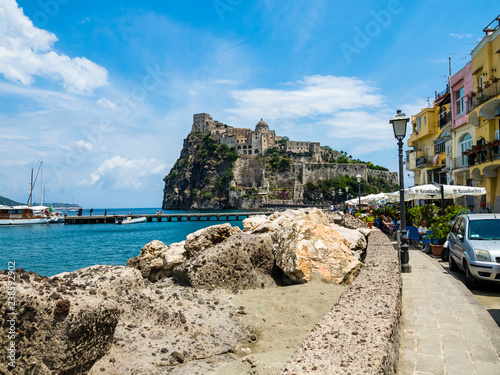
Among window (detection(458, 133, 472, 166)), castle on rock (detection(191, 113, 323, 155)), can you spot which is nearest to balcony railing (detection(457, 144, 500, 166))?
window (detection(458, 133, 472, 166))

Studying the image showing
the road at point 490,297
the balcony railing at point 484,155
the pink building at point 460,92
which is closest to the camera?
the road at point 490,297

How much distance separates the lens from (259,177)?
104312 mm

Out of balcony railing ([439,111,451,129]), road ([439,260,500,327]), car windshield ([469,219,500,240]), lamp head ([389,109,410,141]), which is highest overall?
balcony railing ([439,111,451,129])

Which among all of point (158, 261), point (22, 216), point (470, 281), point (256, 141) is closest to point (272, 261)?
point (158, 261)

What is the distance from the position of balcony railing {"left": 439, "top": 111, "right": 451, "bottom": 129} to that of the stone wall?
22298mm

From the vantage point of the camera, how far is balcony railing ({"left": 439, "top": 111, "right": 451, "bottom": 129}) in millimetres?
23016

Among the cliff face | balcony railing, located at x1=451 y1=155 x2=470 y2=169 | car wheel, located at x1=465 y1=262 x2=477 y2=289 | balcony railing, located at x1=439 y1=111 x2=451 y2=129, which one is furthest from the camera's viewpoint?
the cliff face

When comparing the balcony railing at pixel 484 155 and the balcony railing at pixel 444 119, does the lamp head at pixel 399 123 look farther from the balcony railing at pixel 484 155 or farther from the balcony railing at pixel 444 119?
the balcony railing at pixel 444 119

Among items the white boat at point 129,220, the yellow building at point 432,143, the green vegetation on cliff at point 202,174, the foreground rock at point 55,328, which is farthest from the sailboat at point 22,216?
the foreground rock at point 55,328

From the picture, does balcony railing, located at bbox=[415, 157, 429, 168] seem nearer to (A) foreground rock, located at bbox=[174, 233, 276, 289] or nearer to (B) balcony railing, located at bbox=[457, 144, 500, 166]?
(B) balcony railing, located at bbox=[457, 144, 500, 166]

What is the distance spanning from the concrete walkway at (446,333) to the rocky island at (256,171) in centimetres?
8677

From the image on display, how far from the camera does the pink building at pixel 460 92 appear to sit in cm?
1941

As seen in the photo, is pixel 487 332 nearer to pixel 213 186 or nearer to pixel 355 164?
pixel 355 164

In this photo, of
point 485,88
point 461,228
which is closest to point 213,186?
point 485,88
